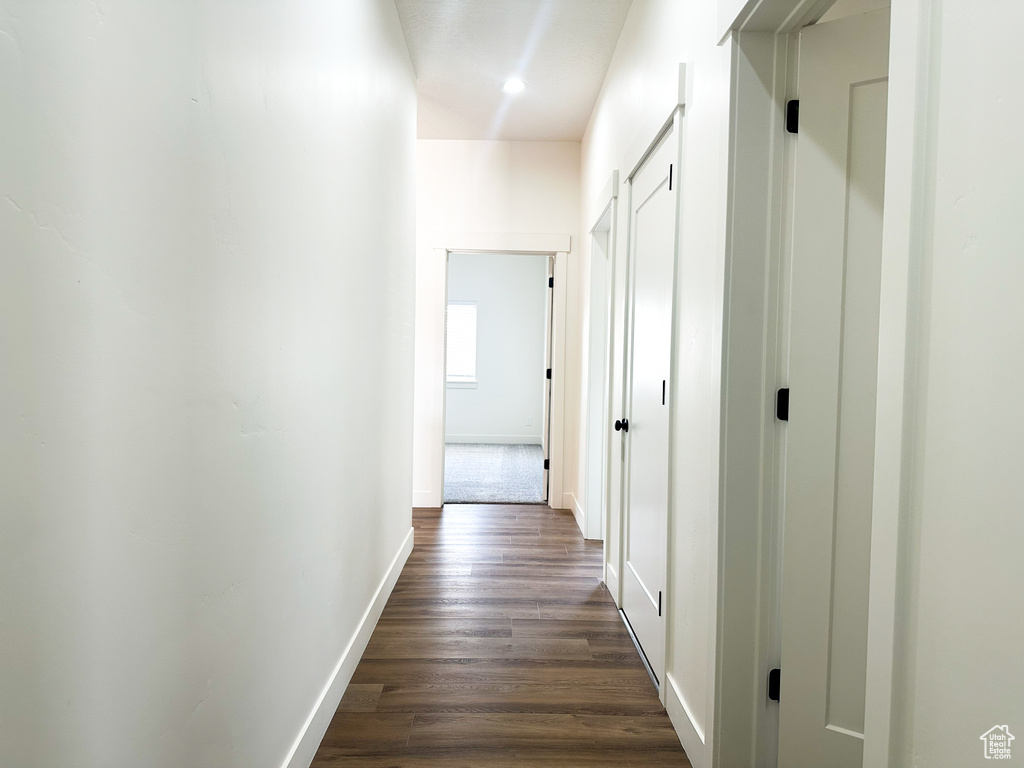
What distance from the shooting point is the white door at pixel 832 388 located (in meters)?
1.46

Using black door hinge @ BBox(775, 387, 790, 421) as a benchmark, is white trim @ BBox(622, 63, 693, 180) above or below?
above

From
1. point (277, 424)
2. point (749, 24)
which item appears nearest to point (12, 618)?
point (277, 424)

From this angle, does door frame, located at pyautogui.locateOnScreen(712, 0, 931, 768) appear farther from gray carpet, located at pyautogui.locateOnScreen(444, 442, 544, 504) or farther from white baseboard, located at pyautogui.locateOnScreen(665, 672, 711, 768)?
gray carpet, located at pyautogui.locateOnScreen(444, 442, 544, 504)

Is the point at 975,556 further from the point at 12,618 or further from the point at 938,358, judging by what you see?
the point at 12,618

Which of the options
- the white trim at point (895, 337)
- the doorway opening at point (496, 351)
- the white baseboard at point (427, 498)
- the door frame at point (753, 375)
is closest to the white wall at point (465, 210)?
the white baseboard at point (427, 498)

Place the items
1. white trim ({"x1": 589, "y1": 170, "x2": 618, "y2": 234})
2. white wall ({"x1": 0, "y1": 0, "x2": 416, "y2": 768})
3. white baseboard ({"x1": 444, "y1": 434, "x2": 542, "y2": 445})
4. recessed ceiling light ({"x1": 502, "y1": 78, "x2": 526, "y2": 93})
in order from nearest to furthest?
white wall ({"x1": 0, "y1": 0, "x2": 416, "y2": 768})
white trim ({"x1": 589, "y1": 170, "x2": 618, "y2": 234})
recessed ceiling light ({"x1": 502, "y1": 78, "x2": 526, "y2": 93})
white baseboard ({"x1": 444, "y1": 434, "x2": 542, "y2": 445})

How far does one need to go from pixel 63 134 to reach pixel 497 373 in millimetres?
7993

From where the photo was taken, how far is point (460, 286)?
28.1 ft

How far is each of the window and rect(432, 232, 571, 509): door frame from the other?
385 centimetres

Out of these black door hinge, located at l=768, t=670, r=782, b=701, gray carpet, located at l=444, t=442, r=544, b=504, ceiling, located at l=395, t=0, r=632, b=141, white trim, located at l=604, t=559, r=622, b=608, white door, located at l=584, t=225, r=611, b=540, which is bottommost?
gray carpet, located at l=444, t=442, r=544, b=504

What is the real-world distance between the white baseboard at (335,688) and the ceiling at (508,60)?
2684 millimetres

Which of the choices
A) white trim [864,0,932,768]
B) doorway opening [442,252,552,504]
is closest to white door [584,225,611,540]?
white trim [864,0,932,768]

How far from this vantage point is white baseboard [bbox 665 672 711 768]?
1.69 m

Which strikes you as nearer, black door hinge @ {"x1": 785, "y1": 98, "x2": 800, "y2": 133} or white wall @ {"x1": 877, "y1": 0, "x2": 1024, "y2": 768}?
white wall @ {"x1": 877, "y1": 0, "x2": 1024, "y2": 768}
